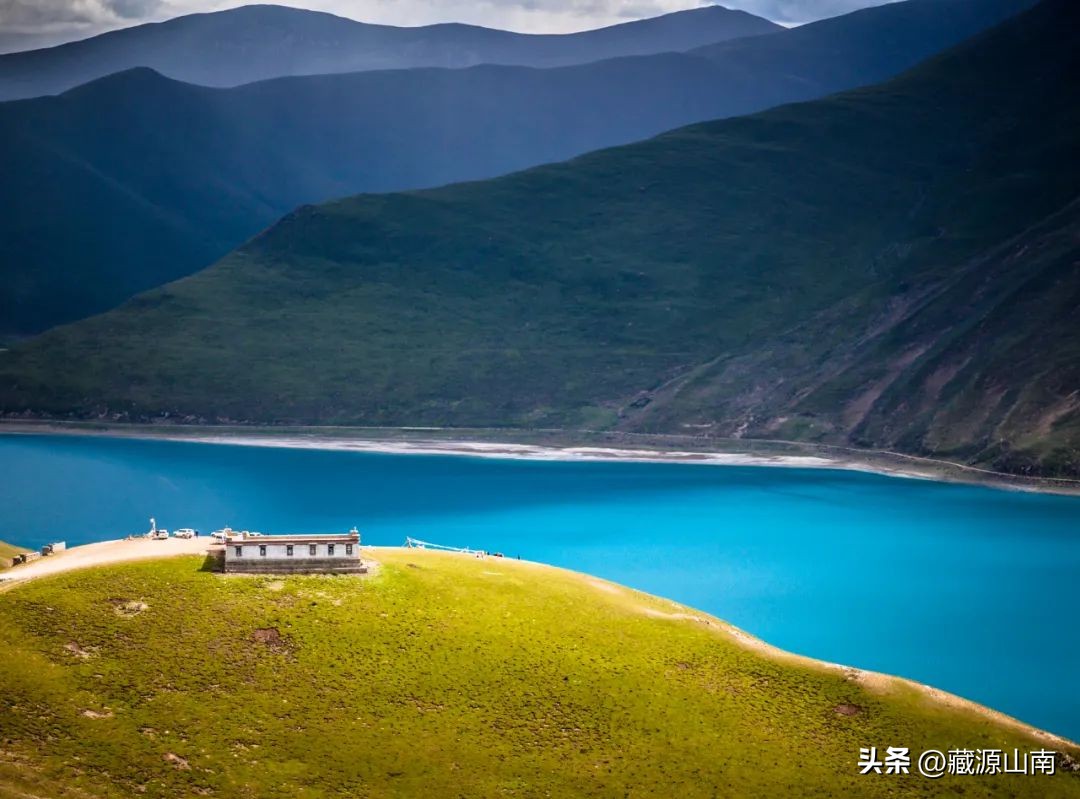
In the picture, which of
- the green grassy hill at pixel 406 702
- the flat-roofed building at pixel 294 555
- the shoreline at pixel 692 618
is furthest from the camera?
the flat-roofed building at pixel 294 555

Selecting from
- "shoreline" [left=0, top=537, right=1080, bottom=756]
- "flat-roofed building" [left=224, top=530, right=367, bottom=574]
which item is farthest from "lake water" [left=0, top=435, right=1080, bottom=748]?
"flat-roofed building" [left=224, top=530, right=367, bottom=574]

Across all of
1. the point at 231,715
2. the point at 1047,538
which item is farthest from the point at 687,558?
the point at 231,715

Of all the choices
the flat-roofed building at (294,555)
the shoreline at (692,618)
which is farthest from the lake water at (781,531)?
the flat-roofed building at (294,555)

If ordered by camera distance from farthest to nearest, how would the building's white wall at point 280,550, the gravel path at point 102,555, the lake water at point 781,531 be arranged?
1. the lake water at point 781,531
2. the building's white wall at point 280,550
3. the gravel path at point 102,555

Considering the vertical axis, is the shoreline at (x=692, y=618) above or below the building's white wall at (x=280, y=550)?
below

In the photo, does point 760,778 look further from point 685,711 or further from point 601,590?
point 601,590

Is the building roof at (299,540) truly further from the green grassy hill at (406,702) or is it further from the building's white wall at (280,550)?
the green grassy hill at (406,702)

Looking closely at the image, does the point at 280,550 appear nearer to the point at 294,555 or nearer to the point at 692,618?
the point at 294,555

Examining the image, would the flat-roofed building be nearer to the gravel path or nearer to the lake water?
the gravel path
